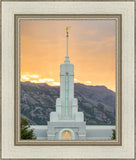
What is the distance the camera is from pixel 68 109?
1195cm

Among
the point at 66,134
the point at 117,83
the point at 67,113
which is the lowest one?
the point at 66,134

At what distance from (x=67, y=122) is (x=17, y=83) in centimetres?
592

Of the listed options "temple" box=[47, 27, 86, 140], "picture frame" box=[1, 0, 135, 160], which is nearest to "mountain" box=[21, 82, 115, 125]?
"temple" box=[47, 27, 86, 140]

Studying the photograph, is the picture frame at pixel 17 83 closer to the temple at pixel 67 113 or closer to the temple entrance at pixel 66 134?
the temple entrance at pixel 66 134

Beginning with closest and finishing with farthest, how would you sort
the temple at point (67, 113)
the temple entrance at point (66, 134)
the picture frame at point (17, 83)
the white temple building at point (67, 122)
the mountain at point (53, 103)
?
the picture frame at point (17, 83), the temple entrance at point (66, 134), the white temple building at point (67, 122), the temple at point (67, 113), the mountain at point (53, 103)

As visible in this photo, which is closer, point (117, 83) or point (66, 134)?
point (117, 83)

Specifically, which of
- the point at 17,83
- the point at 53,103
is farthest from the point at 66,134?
the point at 17,83

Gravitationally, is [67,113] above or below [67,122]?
above

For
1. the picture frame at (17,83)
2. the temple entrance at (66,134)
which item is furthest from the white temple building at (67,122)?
the picture frame at (17,83)

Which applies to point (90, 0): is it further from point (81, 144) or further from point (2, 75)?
point (81, 144)

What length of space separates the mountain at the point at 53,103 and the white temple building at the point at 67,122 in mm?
615

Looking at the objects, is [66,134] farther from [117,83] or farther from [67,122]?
[117,83]

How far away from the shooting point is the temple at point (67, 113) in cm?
1102

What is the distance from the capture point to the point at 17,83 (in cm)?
588
